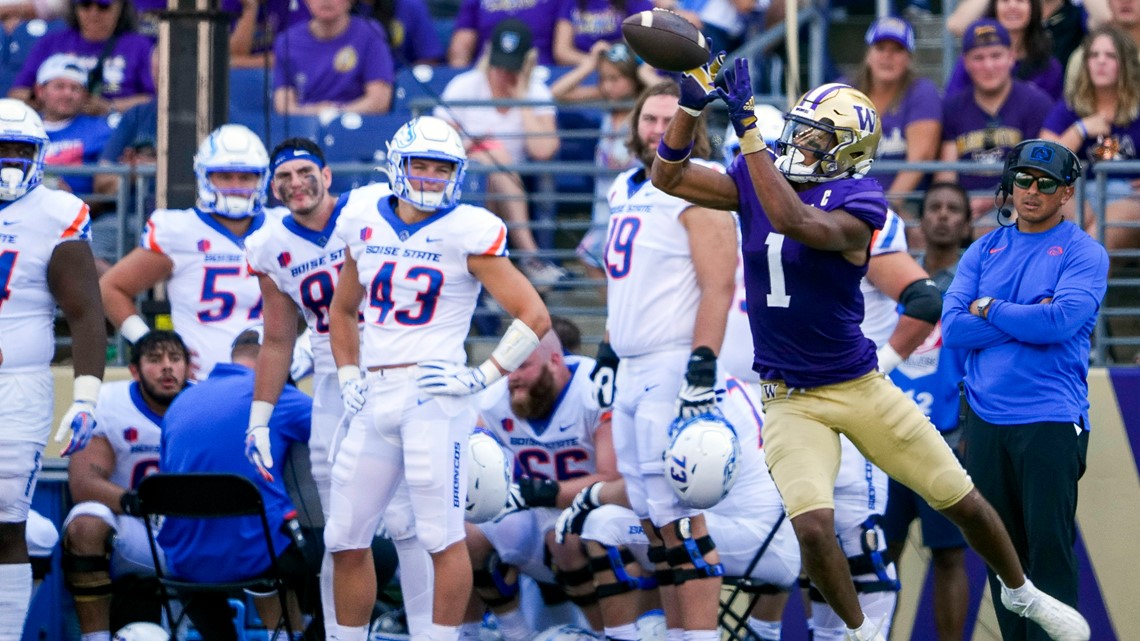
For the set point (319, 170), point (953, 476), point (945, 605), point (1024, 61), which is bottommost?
point (945, 605)

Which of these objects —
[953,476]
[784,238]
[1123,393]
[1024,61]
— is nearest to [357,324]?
[784,238]

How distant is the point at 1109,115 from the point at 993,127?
561 mm

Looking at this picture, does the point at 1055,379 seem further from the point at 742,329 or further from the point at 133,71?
the point at 133,71

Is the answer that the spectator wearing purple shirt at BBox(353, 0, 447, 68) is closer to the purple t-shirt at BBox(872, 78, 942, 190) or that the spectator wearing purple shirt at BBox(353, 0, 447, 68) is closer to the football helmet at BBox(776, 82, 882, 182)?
the purple t-shirt at BBox(872, 78, 942, 190)

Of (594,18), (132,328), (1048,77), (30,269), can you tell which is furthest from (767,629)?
(594,18)

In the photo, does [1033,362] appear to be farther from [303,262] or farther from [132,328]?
[132,328]

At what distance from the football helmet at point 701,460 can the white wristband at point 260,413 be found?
5.05 ft

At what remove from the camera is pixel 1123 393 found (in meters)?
7.41

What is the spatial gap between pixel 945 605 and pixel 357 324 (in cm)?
272

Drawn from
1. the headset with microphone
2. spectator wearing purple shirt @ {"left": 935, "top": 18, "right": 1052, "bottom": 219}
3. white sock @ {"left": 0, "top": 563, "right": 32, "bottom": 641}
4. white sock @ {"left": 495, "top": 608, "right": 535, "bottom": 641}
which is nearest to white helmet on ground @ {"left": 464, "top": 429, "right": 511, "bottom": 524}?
white sock @ {"left": 495, "top": 608, "right": 535, "bottom": 641}

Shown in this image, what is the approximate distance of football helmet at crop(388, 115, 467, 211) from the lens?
5785mm

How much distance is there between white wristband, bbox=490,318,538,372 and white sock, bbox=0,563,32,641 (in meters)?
1.86

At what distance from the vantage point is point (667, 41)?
15.5 feet

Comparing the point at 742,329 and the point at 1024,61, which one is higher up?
the point at 1024,61
